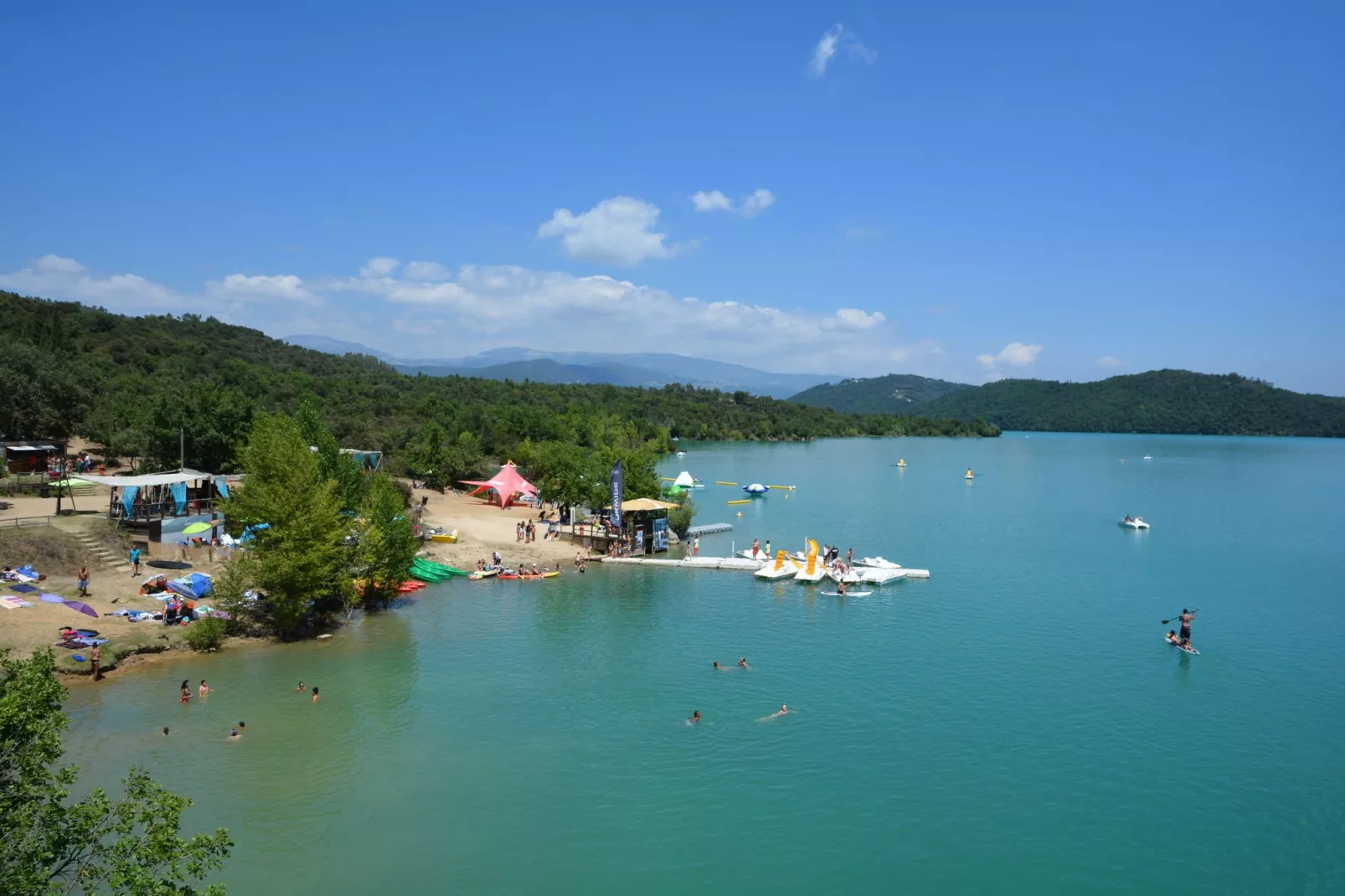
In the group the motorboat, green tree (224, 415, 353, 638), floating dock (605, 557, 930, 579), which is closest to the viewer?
green tree (224, 415, 353, 638)

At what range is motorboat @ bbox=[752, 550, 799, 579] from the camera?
4434 cm

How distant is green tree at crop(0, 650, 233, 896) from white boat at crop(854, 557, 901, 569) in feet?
128

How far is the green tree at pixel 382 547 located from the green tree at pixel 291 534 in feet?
3.17

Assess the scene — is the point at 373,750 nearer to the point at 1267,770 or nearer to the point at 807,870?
the point at 807,870

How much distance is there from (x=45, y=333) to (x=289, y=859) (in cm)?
7966

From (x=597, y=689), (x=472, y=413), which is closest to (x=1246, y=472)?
(x=472, y=413)

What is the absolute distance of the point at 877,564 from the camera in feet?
152

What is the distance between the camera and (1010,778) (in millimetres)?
22078

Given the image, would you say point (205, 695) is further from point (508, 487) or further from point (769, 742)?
point (508, 487)

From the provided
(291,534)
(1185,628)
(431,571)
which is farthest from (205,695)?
(1185,628)

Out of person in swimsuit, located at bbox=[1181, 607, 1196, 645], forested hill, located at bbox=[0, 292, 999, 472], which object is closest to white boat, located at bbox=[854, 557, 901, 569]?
person in swimsuit, located at bbox=[1181, 607, 1196, 645]

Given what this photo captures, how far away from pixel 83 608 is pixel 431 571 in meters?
15.9

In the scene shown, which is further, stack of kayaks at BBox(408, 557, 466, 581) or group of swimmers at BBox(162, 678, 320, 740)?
stack of kayaks at BBox(408, 557, 466, 581)

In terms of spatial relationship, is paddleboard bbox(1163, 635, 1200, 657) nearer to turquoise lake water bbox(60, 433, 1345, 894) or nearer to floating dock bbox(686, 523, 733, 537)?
turquoise lake water bbox(60, 433, 1345, 894)
